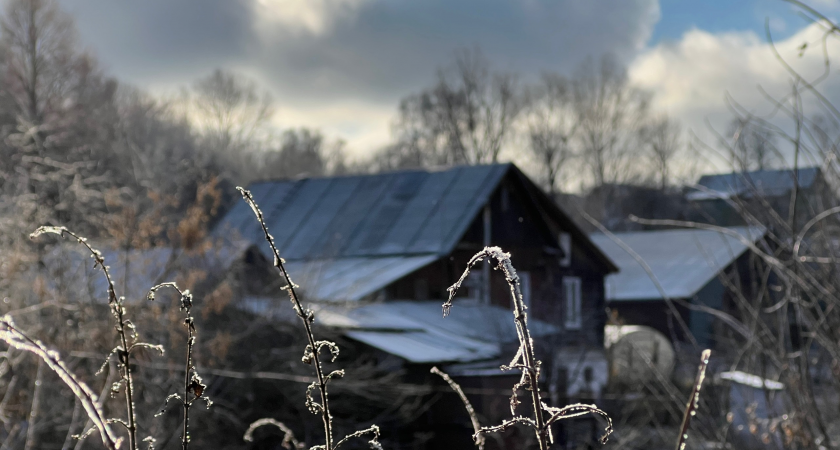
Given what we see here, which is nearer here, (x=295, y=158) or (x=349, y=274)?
(x=349, y=274)

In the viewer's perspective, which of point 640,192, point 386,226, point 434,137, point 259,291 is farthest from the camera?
point 434,137

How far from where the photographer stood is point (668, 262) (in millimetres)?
33938

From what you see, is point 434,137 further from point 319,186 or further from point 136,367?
point 136,367

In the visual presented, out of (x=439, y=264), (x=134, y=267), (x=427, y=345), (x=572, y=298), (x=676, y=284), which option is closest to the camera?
(x=134, y=267)

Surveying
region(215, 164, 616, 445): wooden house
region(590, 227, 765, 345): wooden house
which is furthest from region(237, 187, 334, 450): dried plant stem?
region(590, 227, 765, 345): wooden house

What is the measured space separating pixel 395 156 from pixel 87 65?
682 inches

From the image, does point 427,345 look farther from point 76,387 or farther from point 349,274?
point 76,387

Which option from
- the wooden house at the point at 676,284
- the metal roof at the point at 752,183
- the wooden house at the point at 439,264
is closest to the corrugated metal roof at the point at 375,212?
the wooden house at the point at 439,264

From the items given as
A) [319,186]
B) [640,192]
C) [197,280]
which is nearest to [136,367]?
[197,280]

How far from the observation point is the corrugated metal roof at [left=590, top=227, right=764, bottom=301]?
30.5m

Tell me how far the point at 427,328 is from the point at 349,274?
222 cm

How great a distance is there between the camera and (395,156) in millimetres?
46031

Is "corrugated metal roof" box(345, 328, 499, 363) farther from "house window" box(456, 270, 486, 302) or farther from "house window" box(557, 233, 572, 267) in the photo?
"house window" box(557, 233, 572, 267)

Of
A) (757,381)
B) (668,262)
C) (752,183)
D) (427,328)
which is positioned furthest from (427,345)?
(668,262)
